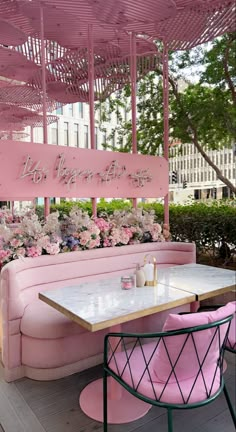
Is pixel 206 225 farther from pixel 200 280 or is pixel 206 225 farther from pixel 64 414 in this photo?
pixel 64 414

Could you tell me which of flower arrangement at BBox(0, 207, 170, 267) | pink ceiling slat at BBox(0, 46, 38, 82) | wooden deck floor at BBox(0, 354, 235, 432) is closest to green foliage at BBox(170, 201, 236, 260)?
flower arrangement at BBox(0, 207, 170, 267)

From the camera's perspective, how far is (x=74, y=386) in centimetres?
266

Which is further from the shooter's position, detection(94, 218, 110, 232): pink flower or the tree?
the tree

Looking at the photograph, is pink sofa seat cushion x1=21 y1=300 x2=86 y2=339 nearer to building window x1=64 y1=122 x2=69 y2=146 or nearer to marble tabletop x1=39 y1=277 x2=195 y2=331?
marble tabletop x1=39 y1=277 x2=195 y2=331

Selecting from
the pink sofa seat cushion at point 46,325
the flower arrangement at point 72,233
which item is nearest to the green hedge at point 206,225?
the flower arrangement at point 72,233

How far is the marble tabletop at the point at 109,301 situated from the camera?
197 cm

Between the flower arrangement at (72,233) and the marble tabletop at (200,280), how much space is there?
34.2 inches

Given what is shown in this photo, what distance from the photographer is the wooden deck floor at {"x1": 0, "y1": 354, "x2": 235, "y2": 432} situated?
2166mm

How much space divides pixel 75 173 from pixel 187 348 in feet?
8.73

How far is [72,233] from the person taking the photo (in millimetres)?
3561

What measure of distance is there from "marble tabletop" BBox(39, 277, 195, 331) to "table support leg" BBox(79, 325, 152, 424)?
0.32 m

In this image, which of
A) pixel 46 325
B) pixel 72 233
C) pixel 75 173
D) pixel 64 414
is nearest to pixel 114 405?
pixel 64 414

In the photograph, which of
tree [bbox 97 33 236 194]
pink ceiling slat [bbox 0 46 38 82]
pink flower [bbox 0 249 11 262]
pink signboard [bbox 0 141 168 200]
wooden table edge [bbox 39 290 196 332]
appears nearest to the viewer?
wooden table edge [bbox 39 290 196 332]

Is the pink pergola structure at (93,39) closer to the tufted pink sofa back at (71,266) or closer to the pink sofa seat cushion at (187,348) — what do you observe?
the tufted pink sofa back at (71,266)
